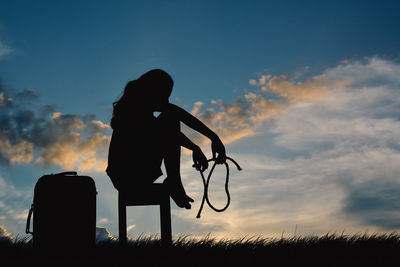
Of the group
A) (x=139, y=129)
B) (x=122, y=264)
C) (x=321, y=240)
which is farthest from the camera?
(x=321, y=240)

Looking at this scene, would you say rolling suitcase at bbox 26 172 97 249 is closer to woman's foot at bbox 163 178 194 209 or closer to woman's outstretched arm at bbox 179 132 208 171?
woman's foot at bbox 163 178 194 209

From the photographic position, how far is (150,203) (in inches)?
212

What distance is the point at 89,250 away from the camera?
5.12 meters

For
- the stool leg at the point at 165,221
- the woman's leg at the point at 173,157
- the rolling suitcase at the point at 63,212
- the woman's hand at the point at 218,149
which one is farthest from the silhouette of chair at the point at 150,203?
the woman's hand at the point at 218,149

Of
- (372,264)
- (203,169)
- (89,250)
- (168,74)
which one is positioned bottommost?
(372,264)

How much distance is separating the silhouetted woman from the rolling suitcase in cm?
52

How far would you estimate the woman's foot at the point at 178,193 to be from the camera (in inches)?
212

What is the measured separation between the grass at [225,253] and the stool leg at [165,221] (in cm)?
13

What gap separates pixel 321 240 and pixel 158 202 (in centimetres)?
328

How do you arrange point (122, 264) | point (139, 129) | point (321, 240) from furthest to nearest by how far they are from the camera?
point (321, 240) → point (139, 129) → point (122, 264)

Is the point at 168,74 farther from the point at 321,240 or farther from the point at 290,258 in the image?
the point at 321,240

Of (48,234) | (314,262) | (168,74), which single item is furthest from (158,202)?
(314,262)

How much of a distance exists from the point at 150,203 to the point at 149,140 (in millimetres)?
908

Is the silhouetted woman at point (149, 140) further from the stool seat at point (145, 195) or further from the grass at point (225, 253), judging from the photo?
the grass at point (225, 253)
